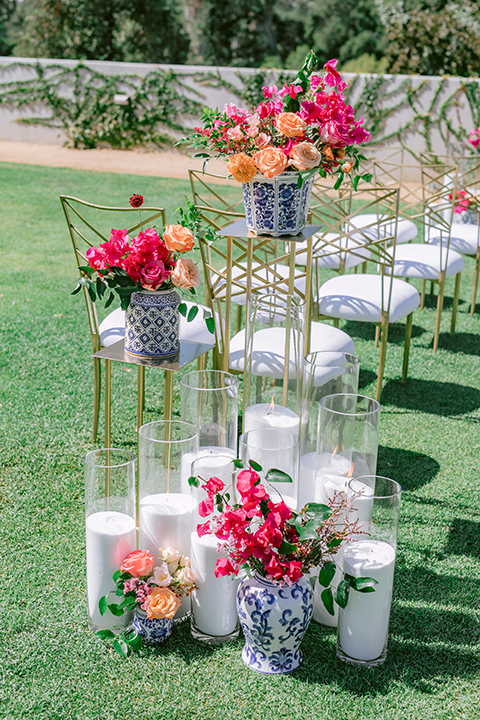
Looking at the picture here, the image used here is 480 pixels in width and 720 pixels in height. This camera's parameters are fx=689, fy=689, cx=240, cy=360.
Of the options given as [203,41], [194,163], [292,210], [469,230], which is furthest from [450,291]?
→ [203,41]

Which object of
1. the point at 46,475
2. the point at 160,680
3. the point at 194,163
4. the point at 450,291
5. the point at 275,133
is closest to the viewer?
the point at 160,680

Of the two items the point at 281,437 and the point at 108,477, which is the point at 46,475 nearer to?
the point at 108,477

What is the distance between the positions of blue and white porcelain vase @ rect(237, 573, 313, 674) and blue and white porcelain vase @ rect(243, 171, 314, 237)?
119 centimetres

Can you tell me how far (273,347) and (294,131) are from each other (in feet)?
3.11

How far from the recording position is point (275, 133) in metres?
2.33

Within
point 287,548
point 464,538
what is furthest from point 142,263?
point 464,538

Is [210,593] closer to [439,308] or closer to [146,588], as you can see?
[146,588]

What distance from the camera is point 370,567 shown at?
191cm

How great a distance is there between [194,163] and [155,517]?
11431 millimetres

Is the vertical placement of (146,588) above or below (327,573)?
below

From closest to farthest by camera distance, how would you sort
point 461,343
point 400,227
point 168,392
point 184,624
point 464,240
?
point 184,624 → point 168,392 → point 461,343 → point 464,240 → point 400,227

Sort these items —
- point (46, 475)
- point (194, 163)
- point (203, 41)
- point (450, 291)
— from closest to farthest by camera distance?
1. point (46, 475)
2. point (450, 291)
3. point (194, 163)
4. point (203, 41)

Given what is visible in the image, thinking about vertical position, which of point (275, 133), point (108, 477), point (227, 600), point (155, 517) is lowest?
point (227, 600)

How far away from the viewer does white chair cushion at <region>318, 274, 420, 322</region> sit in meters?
3.61
